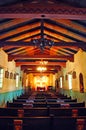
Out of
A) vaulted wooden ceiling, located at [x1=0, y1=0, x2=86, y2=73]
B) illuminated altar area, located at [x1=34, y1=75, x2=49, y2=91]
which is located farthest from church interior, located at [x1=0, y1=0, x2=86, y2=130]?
illuminated altar area, located at [x1=34, y1=75, x2=49, y2=91]

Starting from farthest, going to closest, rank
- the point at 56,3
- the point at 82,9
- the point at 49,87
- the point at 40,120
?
the point at 49,87 < the point at 56,3 < the point at 82,9 < the point at 40,120

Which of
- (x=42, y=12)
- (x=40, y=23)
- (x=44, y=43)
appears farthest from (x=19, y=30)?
(x=42, y=12)

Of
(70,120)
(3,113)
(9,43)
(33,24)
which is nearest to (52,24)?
(33,24)

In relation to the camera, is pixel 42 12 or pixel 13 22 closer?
pixel 42 12

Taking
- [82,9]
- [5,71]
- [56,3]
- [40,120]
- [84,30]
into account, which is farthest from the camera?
[5,71]

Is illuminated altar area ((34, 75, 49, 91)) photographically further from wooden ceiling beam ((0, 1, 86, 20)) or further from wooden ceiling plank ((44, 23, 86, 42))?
wooden ceiling beam ((0, 1, 86, 20))

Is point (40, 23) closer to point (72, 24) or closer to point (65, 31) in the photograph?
point (65, 31)

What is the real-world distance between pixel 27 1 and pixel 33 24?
7.58 ft

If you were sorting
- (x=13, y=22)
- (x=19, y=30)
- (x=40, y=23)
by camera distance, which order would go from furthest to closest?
(x=19, y=30) → (x=40, y=23) → (x=13, y=22)

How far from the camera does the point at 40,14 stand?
6055 mm

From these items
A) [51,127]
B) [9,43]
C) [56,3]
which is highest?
[56,3]

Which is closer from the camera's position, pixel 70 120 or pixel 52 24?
pixel 70 120

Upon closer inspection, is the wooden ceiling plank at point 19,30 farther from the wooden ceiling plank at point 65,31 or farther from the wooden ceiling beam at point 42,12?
the wooden ceiling beam at point 42,12

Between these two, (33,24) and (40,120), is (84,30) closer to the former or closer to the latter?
(33,24)
